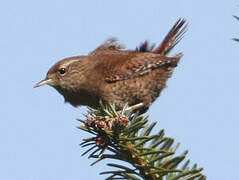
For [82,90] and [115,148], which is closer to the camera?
[115,148]

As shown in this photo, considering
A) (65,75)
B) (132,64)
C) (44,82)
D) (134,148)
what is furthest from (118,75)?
(134,148)

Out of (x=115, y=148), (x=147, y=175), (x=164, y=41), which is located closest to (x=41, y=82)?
(x=164, y=41)

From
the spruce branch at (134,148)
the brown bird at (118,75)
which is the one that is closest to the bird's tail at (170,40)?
the brown bird at (118,75)

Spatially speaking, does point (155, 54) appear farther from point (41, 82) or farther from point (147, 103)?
point (41, 82)

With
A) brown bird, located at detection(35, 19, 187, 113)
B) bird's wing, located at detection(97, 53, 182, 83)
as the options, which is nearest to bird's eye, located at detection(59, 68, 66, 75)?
brown bird, located at detection(35, 19, 187, 113)

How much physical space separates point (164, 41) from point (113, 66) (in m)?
0.77

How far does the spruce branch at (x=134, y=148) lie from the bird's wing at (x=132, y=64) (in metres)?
1.71

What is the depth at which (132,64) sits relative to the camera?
4.20 metres

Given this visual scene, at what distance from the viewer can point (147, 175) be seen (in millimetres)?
1812

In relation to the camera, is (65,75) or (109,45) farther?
(109,45)

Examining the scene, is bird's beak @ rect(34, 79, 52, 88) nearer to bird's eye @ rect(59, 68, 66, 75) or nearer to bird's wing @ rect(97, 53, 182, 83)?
bird's eye @ rect(59, 68, 66, 75)

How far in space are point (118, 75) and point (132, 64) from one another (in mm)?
256

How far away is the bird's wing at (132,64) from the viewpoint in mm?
4070

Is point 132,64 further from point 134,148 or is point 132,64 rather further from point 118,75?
point 134,148
